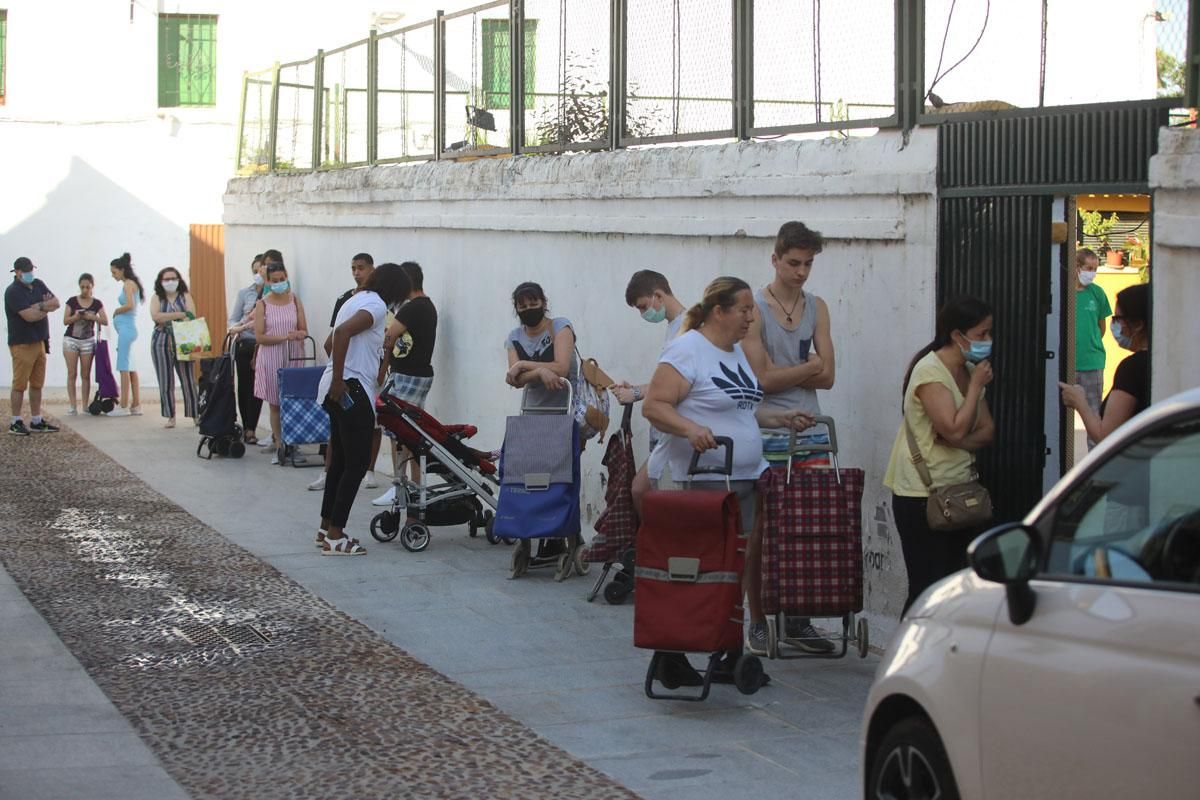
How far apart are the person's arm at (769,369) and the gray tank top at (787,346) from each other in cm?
8

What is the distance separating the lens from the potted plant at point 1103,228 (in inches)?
706

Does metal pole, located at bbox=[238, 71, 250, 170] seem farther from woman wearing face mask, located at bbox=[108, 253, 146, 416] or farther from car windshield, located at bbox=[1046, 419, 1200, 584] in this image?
car windshield, located at bbox=[1046, 419, 1200, 584]

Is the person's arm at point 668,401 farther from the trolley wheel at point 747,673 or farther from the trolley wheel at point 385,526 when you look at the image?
the trolley wheel at point 385,526

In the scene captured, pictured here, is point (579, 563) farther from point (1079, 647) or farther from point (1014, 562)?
point (1079, 647)

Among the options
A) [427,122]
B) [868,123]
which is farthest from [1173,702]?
[427,122]

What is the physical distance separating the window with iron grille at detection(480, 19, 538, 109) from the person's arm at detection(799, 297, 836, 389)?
5.43 m

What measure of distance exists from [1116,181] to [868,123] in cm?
185

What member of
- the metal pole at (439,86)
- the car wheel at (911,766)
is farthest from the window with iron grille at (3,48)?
the car wheel at (911,766)

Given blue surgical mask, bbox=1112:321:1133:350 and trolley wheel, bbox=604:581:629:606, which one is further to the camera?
trolley wheel, bbox=604:581:629:606

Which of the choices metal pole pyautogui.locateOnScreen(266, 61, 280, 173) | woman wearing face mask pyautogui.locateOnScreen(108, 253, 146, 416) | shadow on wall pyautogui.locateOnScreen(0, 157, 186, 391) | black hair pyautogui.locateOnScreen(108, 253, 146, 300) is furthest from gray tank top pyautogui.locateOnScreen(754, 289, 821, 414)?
shadow on wall pyautogui.locateOnScreen(0, 157, 186, 391)

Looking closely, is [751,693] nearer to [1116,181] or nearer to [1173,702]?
[1116,181]

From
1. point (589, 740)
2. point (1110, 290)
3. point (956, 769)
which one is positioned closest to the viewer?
point (956, 769)

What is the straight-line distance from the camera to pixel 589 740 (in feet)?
21.3

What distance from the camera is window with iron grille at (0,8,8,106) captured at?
23922 millimetres
